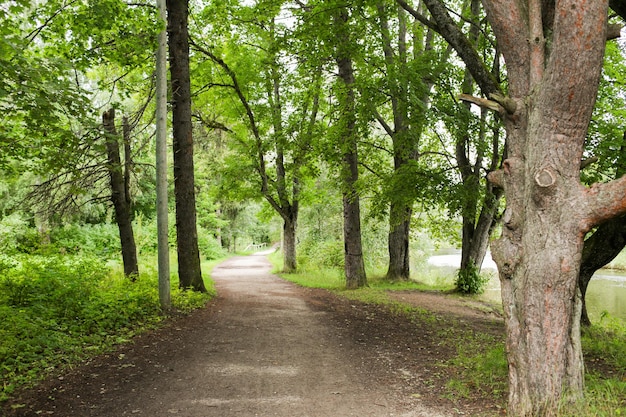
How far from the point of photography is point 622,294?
56.4 feet

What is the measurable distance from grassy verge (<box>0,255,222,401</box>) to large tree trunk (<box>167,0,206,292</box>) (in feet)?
3.59

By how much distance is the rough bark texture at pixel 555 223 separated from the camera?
159 inches

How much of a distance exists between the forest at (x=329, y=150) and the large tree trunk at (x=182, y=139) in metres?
0.05

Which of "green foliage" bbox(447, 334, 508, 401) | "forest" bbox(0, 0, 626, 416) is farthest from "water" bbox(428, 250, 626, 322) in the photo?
"green foliage" bbox(447, 334, 508, 401)

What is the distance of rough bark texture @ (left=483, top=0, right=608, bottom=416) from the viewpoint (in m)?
4.03

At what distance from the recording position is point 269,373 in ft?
18.3

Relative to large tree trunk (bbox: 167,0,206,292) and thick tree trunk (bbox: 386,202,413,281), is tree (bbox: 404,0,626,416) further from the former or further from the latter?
thick tree trunk (bbox: 386,202,413,281)

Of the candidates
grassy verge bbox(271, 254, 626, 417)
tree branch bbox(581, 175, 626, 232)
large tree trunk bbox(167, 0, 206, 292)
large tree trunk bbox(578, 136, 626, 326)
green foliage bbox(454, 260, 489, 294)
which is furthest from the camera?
green foliage bbox(454, 260, 489, 294)

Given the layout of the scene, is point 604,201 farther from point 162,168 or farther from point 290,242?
point 290,242

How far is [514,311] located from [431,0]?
18.2ft

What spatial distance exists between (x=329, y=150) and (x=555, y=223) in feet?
33.5

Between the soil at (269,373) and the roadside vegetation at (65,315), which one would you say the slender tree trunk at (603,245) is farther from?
the roadside vegetation at (65,315)

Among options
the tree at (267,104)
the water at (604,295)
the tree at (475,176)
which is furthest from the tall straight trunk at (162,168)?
the water at (604,295)

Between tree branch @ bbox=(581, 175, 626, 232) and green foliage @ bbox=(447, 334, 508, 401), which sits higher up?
tree branch @ bbox=(581, 175, 626, 232)
